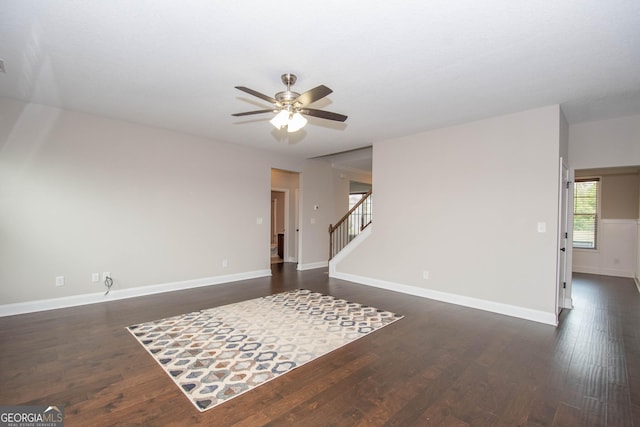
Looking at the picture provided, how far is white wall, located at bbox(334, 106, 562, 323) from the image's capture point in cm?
388

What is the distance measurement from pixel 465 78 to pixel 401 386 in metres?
2.98

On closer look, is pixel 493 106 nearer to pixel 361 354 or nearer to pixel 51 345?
pixel 361 354

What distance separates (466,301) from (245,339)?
3314 millimetres

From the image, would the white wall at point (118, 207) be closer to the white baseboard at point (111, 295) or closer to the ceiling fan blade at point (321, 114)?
the white baseboard at point (111, 295)

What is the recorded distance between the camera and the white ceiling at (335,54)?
2.08 m

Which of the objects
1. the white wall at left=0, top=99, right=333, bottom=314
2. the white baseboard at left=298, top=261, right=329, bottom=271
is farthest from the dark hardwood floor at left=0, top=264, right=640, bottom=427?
the white baseboard at left=298, top=261, right=329, bottom=271

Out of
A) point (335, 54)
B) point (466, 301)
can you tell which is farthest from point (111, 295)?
point (466, 301)

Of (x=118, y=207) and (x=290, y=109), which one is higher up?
(x=290, y=109)

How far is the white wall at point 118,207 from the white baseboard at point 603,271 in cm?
764

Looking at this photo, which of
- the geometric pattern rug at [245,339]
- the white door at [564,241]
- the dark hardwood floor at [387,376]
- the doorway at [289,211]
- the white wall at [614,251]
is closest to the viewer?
the dark hardwood floor at [387,376]

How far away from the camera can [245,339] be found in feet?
10.4

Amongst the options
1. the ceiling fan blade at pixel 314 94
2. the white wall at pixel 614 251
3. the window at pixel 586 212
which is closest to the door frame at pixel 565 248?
the window at pixel 586 212

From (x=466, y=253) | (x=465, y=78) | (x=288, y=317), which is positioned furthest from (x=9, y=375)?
(x=466, y=253)

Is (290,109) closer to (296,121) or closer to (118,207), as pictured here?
(296,121)
